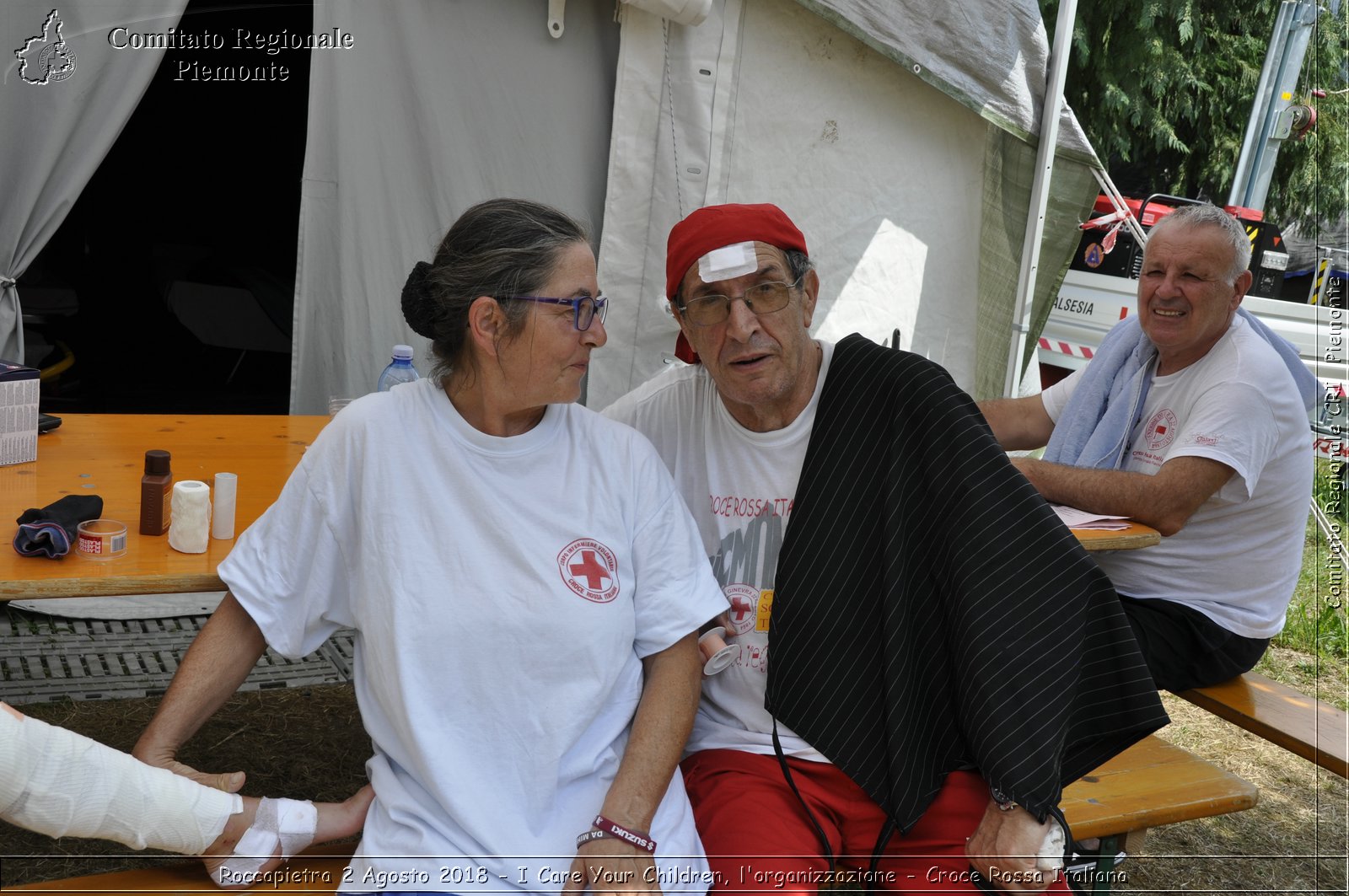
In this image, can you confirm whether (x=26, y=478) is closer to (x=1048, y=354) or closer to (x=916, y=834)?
(x=916, y=834)

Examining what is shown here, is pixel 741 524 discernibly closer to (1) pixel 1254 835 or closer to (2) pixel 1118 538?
(2) pixel 1118 538

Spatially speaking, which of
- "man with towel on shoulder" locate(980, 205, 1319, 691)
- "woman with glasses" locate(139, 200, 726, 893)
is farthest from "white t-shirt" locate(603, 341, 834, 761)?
"man with towel on shoulder" locate(980, 205, 1319, 691)

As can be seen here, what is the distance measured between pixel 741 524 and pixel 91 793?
126 cm

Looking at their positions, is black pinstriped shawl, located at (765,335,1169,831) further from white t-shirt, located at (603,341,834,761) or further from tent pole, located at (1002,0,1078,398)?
tent pole, located at (1002,0,1078,398)

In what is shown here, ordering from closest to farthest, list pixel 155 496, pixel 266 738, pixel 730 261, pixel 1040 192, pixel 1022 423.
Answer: pixel 730 261 < pixel 155 496 < pixel 266 738 < pixel 1022 423 < pixel 1040 192

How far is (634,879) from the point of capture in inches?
75.7

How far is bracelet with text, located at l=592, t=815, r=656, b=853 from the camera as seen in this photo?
6.33ft

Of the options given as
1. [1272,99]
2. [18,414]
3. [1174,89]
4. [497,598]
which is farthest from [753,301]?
[1174,89]

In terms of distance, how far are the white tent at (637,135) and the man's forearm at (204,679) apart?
107 inches

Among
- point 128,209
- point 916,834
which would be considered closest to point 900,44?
point 916,834

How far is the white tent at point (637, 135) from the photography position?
175 inches

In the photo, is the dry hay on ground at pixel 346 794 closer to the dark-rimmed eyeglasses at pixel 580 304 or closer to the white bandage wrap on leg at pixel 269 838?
the white bandage wrap on leg at pixel 269 838

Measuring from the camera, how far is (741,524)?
236 centimetres

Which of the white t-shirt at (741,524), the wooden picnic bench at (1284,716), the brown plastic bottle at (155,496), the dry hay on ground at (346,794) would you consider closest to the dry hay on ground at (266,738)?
the dry hay on ground at (346,794)
